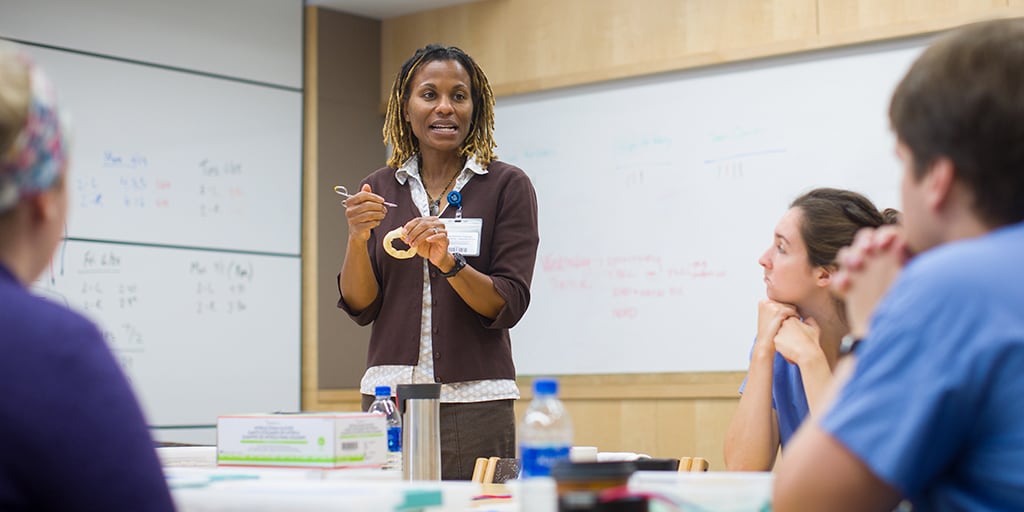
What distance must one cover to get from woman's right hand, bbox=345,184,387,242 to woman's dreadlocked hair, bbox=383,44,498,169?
0.97 ft

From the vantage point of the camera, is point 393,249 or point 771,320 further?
point 393,249

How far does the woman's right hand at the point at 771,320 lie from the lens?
2.29 metres

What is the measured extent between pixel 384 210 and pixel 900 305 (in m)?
1.63

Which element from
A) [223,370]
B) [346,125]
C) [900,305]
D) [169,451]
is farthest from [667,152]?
[900,305]

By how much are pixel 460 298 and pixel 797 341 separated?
30.5 inches

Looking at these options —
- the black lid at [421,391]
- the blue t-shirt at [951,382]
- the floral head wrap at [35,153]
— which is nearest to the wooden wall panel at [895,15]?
the black lid at [421,391]

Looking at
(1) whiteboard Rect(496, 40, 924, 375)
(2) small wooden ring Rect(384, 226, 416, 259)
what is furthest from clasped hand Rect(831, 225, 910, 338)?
(1) whiteboard Rect(496, 40, 924, 375)

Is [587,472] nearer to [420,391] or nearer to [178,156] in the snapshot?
[420,391]

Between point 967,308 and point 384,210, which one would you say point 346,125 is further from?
point 967,308

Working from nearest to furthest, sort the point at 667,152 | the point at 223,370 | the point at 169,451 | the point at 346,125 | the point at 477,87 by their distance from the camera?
1. the point at 169,451
2. the point at 477,87
3. the point at 667,152
4. the point at 223,370
5. the point at 346,125

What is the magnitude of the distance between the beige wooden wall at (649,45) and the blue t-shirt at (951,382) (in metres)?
3.29

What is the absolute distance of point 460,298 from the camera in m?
2.58

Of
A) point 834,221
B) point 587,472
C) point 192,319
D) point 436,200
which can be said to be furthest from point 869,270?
point 192,319

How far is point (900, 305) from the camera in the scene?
3.40ft
